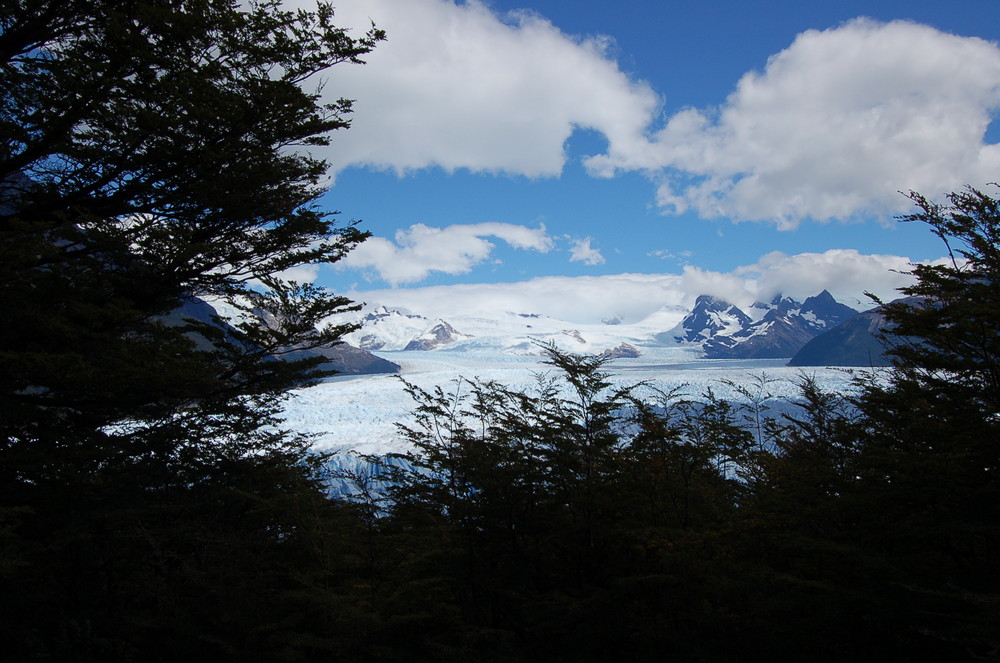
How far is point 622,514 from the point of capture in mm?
5648

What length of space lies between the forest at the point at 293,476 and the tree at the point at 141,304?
0.11 feet

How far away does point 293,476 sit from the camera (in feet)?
23.2

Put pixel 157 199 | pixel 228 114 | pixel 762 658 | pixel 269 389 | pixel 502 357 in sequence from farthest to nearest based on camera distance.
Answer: pixel 502 357 < pixel 269 389 < pixel 157 199 < pixel 228 114 < pixel 762 658

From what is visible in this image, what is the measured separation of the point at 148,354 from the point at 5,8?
3.80 metres

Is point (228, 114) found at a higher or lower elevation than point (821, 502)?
higher

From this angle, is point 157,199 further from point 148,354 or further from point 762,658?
point 762,658

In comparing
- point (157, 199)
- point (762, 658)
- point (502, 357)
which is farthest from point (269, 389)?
point (502, 357)

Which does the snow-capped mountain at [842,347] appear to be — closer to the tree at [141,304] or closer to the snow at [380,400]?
the snow at [380,400]

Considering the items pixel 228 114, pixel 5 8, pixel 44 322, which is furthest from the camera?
pixel 228 114

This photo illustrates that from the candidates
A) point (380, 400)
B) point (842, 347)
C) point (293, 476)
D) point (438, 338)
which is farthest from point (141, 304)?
point (438, 338)

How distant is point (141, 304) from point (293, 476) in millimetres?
2759

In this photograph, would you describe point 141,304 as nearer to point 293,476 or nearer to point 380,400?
point 293,476

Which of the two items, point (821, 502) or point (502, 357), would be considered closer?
point (821, 502)

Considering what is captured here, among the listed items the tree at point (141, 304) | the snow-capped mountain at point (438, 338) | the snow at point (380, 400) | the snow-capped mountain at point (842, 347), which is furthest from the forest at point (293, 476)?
the snow-capped mountain at point (438, 338)
